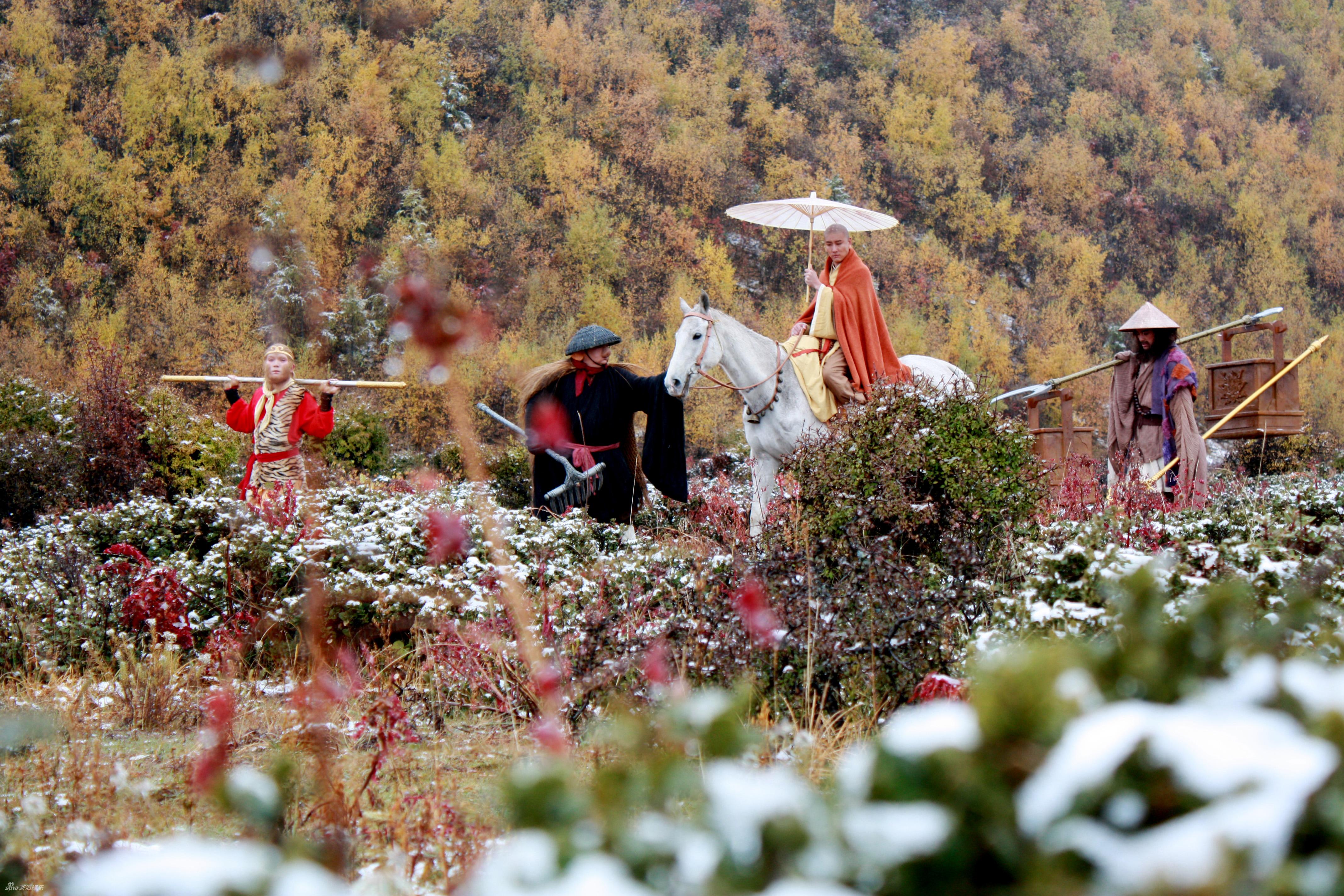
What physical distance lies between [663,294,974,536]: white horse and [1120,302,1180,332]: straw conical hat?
1.46 meters

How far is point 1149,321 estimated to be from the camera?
25.3ft

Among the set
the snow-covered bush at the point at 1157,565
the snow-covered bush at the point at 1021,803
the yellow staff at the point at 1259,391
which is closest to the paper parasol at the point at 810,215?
the yellow staff at the point at 1259,391

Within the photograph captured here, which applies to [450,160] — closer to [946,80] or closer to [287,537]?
[946,80]

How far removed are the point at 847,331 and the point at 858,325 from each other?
12 cm

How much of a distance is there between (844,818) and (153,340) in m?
14.5

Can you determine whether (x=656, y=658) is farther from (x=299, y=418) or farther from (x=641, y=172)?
(x=641, y=172)

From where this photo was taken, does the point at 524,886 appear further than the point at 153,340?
No

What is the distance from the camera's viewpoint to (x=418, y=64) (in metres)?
15.7

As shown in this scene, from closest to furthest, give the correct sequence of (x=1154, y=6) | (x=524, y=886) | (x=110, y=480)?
(x=524, y=886), (x=110, y=480), (x=1154, y=6)

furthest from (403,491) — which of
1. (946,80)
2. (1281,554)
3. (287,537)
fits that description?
(946,80)

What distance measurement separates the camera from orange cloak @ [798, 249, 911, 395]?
735 cm

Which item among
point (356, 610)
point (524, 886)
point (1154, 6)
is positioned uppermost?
point (1154, 6)

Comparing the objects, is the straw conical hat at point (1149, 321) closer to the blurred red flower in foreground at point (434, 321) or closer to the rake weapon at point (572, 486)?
the rake weapon at point (572, 486)

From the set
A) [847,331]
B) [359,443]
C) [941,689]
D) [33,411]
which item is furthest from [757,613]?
[33,411]
